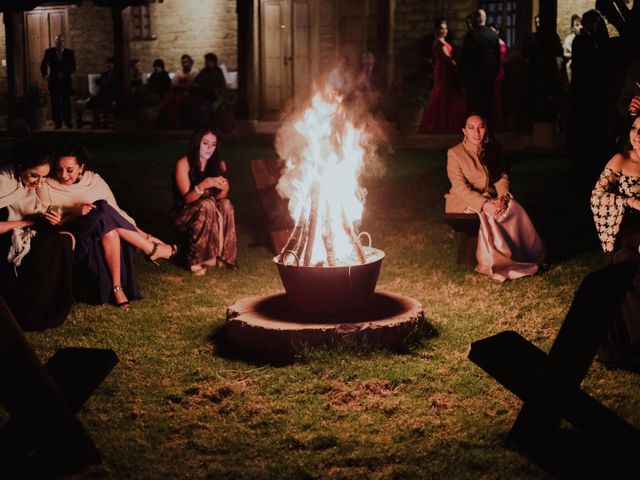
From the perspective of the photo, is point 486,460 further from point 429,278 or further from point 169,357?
point 429,278

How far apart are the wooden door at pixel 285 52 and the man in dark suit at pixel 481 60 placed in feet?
18.3

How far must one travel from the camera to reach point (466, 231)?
7938mm

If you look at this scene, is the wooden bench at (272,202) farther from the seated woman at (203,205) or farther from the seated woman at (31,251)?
the seated woman at (31,251)

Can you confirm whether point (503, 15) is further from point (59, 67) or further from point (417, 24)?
point (59, 67)

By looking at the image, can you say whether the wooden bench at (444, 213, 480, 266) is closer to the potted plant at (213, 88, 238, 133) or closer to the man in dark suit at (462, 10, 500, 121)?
the man in dark suit at (462, 10, 500, 121)

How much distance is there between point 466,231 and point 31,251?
3.73 metres

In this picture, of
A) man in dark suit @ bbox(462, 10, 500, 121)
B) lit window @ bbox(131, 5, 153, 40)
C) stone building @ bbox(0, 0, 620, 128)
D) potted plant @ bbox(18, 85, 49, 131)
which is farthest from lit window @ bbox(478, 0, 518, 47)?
potted plant @ bbox(18, 85, 49, 131)

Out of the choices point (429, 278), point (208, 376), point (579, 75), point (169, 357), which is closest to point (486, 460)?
point (208, 376)

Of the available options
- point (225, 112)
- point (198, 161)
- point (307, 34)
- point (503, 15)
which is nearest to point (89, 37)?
point (307, 34)

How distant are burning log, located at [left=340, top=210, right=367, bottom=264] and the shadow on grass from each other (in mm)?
576

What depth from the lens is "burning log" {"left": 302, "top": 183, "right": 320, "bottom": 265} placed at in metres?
5.89

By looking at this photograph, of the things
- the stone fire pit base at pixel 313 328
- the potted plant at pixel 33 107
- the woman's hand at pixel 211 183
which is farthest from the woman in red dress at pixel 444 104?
the stone fire pit base at pixel 313 328

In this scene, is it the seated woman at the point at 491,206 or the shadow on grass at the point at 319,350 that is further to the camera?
the seated woman at the point at 491,206

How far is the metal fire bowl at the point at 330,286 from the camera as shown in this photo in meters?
5.66
